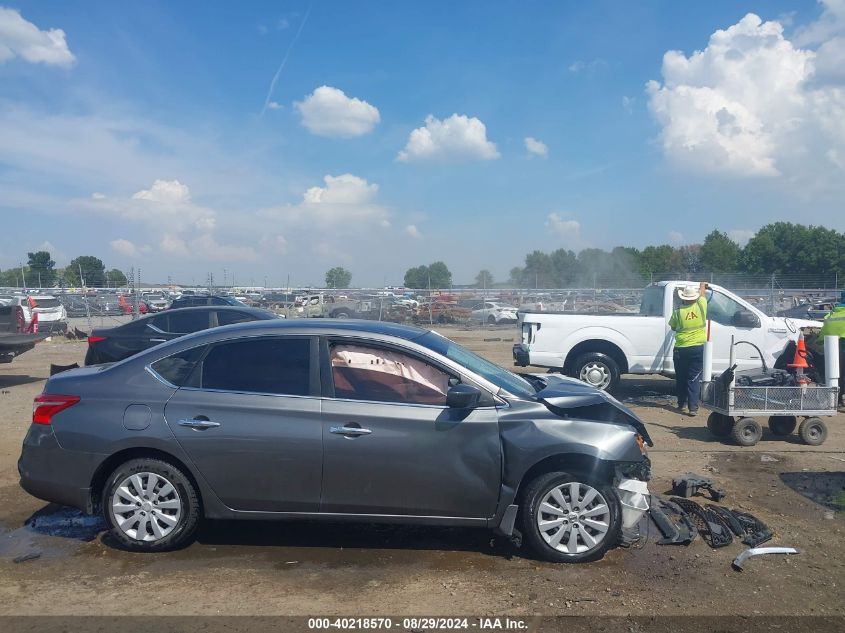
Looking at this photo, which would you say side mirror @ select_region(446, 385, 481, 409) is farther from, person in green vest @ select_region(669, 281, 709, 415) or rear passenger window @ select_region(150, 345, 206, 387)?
person in green vest @ select_region(669, 281, 709, 415)

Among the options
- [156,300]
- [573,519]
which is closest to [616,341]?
[573,519]

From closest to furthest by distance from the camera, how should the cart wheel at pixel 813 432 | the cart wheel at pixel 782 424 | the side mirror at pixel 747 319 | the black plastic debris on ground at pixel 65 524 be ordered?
the black plastic debris on ground at pixel 65 524
the cart wheel at pixel 813 432
the cart wheel at pixel 782 424
the side mirror at pixel 747 319

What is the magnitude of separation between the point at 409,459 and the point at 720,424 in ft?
17.9

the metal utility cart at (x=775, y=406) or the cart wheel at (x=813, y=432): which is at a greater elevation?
the metal utility cart at (x=775, y=406)

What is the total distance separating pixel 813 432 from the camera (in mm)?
8500

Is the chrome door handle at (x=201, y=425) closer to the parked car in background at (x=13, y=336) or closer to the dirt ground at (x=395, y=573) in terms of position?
the dirt ground at (x=395, y=573)

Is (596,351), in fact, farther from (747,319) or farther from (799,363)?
(799,363)

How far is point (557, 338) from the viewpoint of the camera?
11758mm

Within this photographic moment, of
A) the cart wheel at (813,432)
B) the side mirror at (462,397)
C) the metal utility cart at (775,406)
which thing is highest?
the side mirror at (462,397)

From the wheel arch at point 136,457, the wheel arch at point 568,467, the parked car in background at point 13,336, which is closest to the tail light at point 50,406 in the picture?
the wheel arch at point 136,457

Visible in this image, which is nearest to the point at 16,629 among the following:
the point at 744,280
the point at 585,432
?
the point at 585,432

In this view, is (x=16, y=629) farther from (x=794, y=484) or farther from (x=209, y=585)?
(x=794, y=484)

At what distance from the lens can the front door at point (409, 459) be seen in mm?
4910

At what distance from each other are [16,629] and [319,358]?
245 cm
